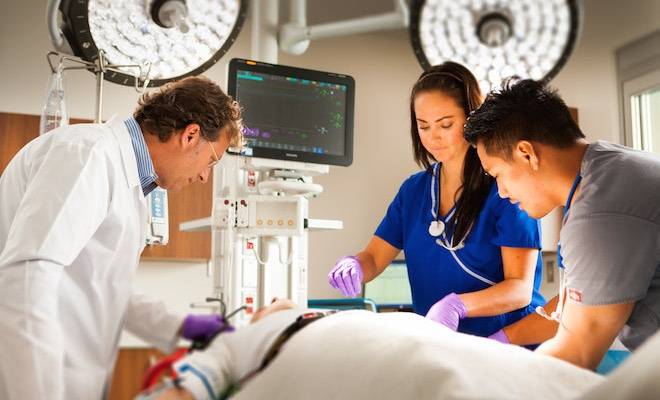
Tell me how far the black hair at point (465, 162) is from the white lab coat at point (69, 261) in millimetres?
765

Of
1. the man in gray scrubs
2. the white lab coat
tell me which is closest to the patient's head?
the white lab coat

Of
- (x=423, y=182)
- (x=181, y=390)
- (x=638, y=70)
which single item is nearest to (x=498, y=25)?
(x=181, y=390)

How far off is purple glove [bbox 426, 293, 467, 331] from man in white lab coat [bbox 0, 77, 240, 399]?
556 mm

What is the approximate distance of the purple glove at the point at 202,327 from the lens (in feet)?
2.00

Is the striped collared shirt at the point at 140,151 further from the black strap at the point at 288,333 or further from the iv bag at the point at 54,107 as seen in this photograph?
the iv bag at the point at 54,107

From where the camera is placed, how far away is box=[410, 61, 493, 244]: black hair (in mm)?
1556

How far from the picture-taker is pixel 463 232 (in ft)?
5.11

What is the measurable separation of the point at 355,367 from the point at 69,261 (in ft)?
1.49

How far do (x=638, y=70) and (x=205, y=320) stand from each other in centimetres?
368

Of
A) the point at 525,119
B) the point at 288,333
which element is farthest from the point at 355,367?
the point at 525,119

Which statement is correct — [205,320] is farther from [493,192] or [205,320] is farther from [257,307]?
[493,192]

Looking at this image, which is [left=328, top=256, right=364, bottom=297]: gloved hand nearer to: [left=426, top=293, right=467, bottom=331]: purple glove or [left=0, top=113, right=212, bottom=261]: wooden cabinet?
[left=426, top=293, right=467, bottom=331]: purple glove

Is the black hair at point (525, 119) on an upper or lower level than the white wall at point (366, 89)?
lower

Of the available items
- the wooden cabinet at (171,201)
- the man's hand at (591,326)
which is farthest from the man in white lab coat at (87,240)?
the wooden cabinet at (171,201)
